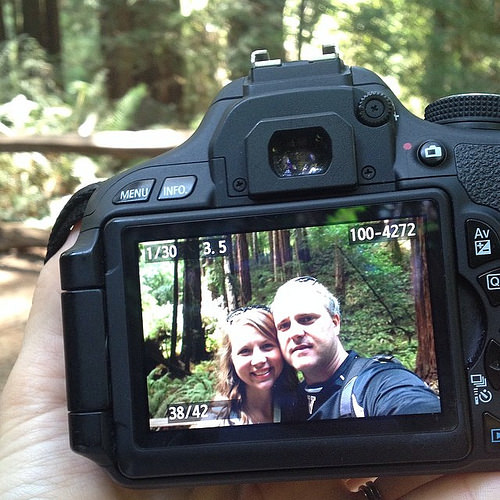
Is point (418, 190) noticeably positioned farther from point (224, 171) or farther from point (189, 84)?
point (189, 84)

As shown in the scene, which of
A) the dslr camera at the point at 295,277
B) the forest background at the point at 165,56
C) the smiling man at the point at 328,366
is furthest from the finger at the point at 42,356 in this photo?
the forest background at the point at 165,56

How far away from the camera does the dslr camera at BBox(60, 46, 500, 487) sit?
0.80 metres

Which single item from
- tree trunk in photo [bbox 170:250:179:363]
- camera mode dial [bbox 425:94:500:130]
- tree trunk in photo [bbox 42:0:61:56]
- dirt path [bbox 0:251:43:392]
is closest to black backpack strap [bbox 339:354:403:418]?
tree trunk in photo [bbox 170:250:179:363]

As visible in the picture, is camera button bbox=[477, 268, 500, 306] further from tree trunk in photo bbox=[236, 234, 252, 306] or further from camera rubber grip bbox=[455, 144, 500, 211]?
tree trunk in photo bbox=[236, 234, 252, 306]

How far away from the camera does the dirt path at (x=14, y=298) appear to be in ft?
7.43

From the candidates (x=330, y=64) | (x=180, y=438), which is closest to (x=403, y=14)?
(x=330, y=64)

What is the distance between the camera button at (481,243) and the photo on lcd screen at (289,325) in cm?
6

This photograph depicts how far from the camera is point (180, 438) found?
84 cm

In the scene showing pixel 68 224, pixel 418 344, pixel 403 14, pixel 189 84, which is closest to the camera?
pixel 418 344

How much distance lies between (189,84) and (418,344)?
401cm

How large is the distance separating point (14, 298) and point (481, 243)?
219 cm

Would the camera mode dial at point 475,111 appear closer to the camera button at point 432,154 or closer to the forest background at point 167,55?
the camera button at point 432,154

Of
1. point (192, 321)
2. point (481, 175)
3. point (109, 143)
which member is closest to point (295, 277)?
point (192, 321)

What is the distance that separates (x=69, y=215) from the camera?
103cm
